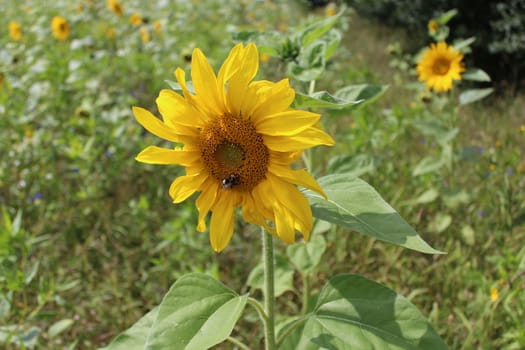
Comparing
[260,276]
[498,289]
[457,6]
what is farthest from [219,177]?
[457,6]

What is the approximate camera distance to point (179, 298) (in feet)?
3.80

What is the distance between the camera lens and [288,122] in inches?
40.8

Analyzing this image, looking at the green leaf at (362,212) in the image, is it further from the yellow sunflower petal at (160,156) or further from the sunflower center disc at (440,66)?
the sunflower center disc at (440,66)

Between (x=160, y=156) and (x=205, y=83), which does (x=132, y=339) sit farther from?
(x=205, y=83)

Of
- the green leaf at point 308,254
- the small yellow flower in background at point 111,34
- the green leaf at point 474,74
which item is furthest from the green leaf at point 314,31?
the small yellow flower in background at point 111,34

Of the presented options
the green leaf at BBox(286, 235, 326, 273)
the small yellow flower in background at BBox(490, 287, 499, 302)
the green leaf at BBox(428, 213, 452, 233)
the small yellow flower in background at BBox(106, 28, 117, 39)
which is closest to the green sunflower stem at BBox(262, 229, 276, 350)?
the green leaf at BBox(286, 235, 326, 273)

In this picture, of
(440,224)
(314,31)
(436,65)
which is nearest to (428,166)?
(440,224)

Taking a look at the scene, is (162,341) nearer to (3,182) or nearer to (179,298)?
(179,298)

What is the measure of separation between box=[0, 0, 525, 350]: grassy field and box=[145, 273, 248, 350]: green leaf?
27.3 inches

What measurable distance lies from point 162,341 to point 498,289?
1.50 meters

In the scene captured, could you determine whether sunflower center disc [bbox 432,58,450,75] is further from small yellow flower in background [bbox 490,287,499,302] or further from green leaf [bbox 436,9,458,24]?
small yellow flower in background [bbox 490,287,499,302]

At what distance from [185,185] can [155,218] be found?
6.47 feet

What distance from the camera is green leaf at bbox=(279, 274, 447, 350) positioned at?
122 centimetres

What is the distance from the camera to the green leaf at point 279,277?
1.81 metres
